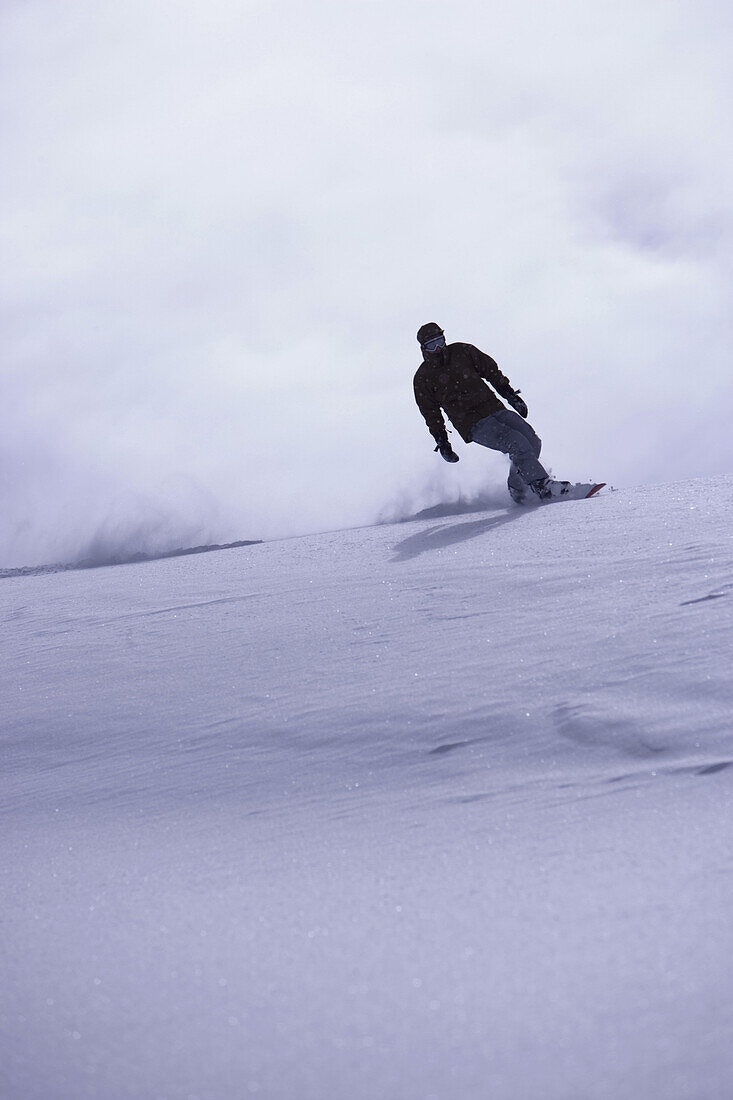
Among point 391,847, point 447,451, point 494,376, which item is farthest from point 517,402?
point 391,847

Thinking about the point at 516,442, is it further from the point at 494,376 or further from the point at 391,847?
the point at 391,847

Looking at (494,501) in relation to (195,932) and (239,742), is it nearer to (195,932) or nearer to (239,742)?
(239,742)

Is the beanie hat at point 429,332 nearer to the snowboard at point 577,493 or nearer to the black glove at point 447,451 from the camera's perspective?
the black glove at point 447,451

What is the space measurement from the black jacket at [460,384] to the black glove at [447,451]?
0.04 metres

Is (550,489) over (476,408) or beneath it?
beneath

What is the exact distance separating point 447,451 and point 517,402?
0.62 m

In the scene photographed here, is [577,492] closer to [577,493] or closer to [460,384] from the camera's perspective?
[577,493]

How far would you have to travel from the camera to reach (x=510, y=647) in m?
2.55

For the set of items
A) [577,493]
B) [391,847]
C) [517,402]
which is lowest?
[391,847]

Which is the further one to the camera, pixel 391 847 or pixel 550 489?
pixel 550 489

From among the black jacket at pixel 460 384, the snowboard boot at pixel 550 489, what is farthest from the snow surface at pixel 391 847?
the black jacket at pixel 460 384

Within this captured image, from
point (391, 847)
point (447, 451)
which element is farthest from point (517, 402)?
point (391, 847)

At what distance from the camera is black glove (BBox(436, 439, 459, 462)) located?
21.5 feet

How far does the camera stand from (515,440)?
6.45m
